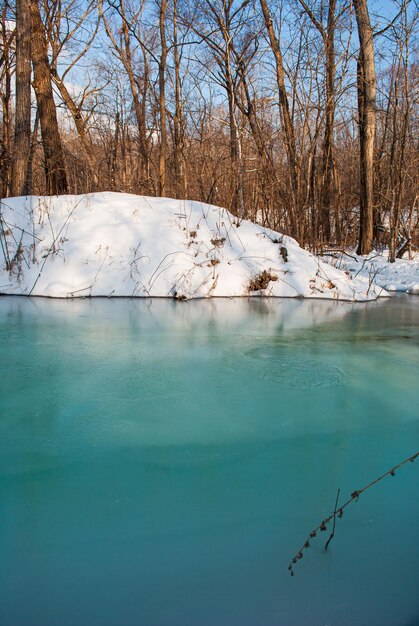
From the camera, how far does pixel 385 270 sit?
26.8 ft

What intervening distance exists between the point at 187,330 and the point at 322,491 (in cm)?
251

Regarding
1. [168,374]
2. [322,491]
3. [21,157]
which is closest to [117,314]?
[168,374]

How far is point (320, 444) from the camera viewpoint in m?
1.85

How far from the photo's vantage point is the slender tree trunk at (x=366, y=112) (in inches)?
358

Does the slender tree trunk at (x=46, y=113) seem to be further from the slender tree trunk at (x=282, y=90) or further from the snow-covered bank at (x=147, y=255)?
the slender tree trunk at (x=282, y=90)

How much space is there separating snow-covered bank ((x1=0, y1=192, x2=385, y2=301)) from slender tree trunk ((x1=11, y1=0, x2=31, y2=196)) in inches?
51.0

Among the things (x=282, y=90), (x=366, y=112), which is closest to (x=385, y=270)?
(x=366, y=112)

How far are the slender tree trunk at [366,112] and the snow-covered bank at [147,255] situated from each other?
3.59 meters

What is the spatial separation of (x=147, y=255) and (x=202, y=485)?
181 inches

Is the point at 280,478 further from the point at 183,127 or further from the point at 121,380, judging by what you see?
the point at 183,127

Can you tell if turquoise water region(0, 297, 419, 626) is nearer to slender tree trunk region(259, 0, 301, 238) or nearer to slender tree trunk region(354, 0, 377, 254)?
slender tree trunk region(354, 0, 377, 254)

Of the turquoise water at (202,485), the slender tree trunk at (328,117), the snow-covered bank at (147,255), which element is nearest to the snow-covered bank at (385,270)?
the snow-covered bank at (147,255)

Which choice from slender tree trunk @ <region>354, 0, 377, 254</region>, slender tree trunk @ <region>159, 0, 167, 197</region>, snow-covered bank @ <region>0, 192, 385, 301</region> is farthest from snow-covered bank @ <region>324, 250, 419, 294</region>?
slender tree trunk @ <region>159, 0, 167, 197</region>

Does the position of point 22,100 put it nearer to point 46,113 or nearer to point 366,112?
point 46,113
